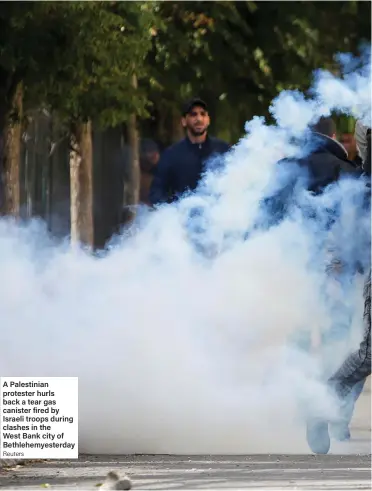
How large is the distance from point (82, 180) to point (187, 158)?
750 millimetres

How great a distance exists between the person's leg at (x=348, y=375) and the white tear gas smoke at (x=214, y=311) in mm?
62

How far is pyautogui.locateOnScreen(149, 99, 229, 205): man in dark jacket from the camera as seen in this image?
9.16 m

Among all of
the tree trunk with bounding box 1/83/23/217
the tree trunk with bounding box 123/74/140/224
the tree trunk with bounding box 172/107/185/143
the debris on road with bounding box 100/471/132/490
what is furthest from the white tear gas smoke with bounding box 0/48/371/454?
the debris on road with bounding box 100/471/132/490

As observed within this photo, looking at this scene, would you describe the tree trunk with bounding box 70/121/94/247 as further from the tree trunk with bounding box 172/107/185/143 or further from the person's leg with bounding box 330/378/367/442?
the person's leg with bounding box 330/378/367/442

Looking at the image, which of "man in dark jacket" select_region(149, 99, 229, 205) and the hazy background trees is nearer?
"man in dark jacket" select_region(149, 99, 229, 205)

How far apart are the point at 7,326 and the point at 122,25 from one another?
203 centimetres

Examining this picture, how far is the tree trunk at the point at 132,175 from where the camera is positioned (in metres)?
9.28

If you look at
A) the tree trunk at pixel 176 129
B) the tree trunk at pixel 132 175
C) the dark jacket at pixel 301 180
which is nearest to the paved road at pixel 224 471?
the dark jacket at pixel 301 180

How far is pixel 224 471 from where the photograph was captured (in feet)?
26.2

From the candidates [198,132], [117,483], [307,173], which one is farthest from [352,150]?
[117,483]

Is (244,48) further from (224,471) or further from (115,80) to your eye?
(224,471)

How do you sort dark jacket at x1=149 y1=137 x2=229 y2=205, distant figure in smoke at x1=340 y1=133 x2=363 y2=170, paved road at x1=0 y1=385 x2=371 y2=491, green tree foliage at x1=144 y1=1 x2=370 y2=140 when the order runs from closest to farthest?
paved road at x1=0 y1=385 x2=371 y2=491 < distant figure in smoke at x1=340 y1=133 x2=363 y2=170 < dark jacket at x1=149 y1=137 x2=229 y2=205 < green tree foliage at x1=144 y1=1 x2=370 y2=140

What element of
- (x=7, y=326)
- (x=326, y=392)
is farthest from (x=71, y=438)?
(x=326, y=392)

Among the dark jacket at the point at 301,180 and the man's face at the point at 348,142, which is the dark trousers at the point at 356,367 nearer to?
the dark jacket at the point at 301,180
